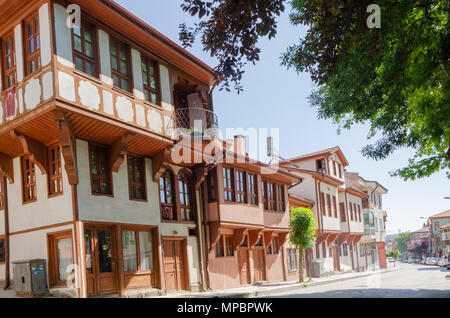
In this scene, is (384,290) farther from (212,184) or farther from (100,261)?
(100,261)

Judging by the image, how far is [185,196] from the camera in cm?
1881

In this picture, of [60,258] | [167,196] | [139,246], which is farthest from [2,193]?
[167,196]

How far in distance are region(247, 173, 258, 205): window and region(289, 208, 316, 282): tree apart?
→ 3173 mm

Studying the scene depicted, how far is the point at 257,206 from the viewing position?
2275 centimetres

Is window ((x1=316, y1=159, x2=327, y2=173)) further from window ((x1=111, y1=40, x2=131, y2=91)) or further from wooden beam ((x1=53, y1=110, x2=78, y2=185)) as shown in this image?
wooden beam ((x1=53, y1=110, x2=78, y2=185))

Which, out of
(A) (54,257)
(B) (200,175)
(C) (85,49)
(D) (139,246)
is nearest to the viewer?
(A) (54,257)

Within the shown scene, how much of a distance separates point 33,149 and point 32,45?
305 cm

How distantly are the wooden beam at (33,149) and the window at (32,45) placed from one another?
1866 millimetres

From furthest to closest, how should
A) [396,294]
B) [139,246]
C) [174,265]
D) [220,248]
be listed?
[220,248], [174,265], [139,246], [396,294]

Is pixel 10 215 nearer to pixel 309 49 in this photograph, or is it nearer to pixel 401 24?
pixel 309 49

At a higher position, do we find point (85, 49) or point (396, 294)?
point (85, 49)

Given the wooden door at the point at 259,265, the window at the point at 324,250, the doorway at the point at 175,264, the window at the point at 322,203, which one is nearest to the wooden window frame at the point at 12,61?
the doorway at the point at 175,264

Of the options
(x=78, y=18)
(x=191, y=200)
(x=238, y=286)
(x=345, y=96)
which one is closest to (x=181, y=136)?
(x=191, y=200)

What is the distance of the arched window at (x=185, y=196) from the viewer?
730 inches
